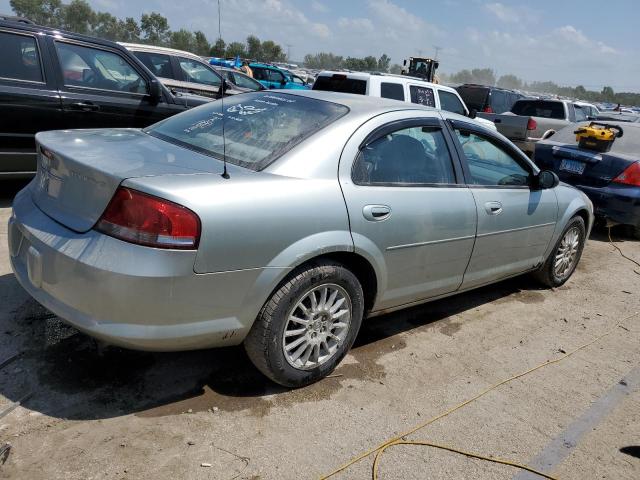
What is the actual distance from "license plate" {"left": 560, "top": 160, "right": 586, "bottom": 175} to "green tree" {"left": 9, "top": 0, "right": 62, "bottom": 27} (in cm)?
7293

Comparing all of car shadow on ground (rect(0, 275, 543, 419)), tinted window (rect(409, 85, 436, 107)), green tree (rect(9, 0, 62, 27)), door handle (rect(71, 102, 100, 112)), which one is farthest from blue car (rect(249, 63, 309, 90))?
green tree (rect(9, 0, 62, 27))

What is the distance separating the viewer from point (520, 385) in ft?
10.8

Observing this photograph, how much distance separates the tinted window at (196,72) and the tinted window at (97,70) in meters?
4.10

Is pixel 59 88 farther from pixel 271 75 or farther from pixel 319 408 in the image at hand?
pixel 271 75

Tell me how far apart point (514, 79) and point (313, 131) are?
6229 inches

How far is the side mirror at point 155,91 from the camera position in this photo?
616 cm

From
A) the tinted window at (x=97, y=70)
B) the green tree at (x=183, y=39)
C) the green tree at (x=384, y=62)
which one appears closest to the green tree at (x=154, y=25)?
the green tree at (x=183, y=39)

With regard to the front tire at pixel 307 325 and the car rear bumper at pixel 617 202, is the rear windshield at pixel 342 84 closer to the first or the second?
the car rear bumper at pixel 617 202

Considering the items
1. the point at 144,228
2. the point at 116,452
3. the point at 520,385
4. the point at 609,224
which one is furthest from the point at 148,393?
the point at 609,224

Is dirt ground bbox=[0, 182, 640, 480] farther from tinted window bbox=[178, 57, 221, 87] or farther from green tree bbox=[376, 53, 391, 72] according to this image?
green tree bbox=[376, 53, 391, 72]

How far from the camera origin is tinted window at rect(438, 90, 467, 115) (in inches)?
390

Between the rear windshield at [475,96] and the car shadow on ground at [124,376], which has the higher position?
the rear windshield at [475,96]

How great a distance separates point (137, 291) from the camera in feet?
7.47

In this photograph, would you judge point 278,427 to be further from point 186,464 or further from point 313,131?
point 313,131
